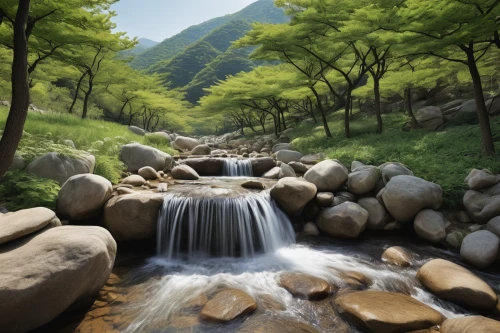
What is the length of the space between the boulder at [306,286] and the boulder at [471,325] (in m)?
1.51

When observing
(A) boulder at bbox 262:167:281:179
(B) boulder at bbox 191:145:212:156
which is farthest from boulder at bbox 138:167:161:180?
(B) boulder at bbox 191:145:212:156

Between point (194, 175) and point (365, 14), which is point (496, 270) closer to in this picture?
point (194, 175)

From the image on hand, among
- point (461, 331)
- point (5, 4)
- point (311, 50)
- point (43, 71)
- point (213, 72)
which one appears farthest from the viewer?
point (213, 72)

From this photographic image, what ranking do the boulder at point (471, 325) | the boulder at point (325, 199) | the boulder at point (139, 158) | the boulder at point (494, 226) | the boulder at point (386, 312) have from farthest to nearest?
1. the boulder at point (139, 158)
2. the boulder at point (325, 199)
3. the boulder at point (494, 226)
4. the boulder at point (386, 312)
5. the boulder at point (471, 325)

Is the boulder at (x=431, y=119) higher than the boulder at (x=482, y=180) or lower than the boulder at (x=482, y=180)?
higher

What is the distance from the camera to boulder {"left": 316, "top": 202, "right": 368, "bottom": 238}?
6.14 meters

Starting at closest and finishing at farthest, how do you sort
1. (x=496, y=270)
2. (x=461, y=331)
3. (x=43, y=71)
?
(x=461, y=331), (x=496, y=270), (x=43, y=71)

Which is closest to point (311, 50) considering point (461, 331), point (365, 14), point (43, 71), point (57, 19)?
point (365, 14)

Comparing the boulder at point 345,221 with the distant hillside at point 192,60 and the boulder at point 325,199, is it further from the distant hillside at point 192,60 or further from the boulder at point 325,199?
the distant hillside at point 192,60

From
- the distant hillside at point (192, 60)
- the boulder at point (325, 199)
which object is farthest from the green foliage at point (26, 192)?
the distant hillside at point (192, 60)

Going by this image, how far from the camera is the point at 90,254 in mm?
3271

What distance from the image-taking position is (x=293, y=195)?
6617 millimetres

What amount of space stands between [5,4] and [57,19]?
131cm

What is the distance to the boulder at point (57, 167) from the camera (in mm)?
5863
